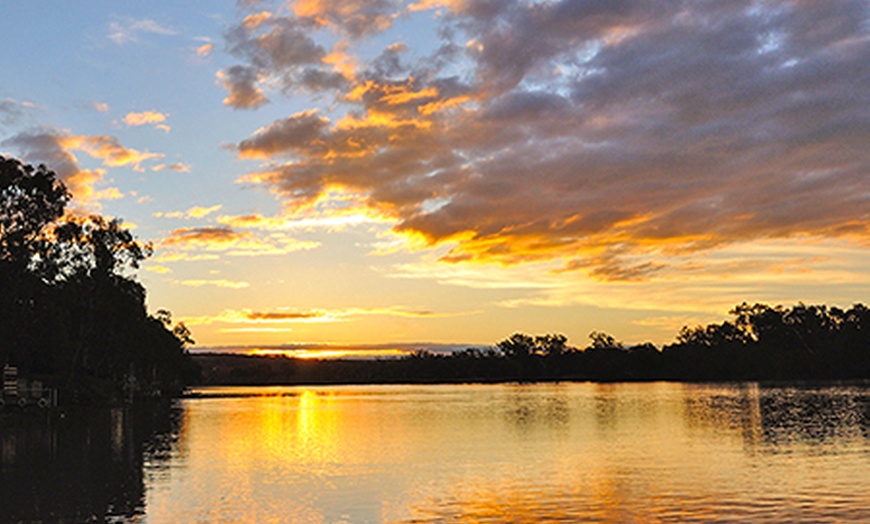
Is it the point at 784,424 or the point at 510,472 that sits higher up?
the point at 510,472

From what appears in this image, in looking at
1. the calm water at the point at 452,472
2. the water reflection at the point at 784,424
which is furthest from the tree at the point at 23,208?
the water reflection at the point at 784,424

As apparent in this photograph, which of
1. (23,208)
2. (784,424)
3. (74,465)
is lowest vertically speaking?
(784,424)

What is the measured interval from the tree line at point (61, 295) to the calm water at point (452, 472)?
2305cm

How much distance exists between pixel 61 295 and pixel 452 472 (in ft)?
271

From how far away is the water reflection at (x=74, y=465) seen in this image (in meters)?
28.3

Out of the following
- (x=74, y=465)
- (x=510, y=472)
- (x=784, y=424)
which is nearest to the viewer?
(x=510, y=472)

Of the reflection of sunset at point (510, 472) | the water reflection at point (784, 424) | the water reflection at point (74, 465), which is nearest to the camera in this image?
the reflection of sunset at point (510, 472)

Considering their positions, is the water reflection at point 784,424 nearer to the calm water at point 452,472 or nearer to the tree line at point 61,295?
the calm water at point 452,472

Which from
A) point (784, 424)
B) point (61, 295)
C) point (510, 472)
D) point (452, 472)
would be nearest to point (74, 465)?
point (452, 472)

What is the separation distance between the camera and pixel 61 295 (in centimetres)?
10731

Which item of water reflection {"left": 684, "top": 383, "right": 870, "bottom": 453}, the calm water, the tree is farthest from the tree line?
water reflection {"left": 684, "top": 383, "right": 870, "bottom": 453}

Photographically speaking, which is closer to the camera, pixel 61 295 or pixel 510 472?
pixel 510 472

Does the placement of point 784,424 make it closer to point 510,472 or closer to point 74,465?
point 510,472

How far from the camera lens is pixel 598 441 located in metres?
54.2
